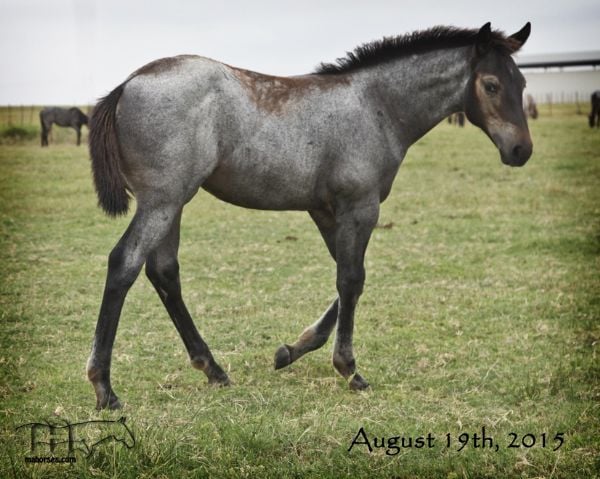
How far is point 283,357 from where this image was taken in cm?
592

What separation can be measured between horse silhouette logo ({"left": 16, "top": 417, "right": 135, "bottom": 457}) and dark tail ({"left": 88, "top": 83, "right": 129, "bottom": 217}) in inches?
55.0

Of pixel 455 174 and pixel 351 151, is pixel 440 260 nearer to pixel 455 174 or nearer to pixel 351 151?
pixel 351 151

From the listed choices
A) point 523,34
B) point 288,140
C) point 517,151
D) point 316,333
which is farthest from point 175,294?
point 523,34

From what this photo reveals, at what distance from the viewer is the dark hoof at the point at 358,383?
558 cm

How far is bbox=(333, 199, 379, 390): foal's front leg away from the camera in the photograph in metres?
5.49

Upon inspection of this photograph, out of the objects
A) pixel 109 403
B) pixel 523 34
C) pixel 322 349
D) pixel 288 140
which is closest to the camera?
pixel 109 403

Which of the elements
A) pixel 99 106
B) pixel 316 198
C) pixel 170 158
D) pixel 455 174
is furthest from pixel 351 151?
pixel 455 174

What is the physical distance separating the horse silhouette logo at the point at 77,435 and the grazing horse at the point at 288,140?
490 millimetres

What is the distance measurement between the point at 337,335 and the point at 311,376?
0.44 metres

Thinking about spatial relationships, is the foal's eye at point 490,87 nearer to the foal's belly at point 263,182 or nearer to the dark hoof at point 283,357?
the foal's belly at point 263,182

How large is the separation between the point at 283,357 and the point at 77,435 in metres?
1.99

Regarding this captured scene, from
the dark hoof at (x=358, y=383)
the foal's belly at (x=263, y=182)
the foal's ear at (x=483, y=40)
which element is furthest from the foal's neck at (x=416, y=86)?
the dark hoof at (x=358, y=383)

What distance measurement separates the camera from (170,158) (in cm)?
482

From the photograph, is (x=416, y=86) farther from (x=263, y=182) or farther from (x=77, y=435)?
(x=77, y=435)
